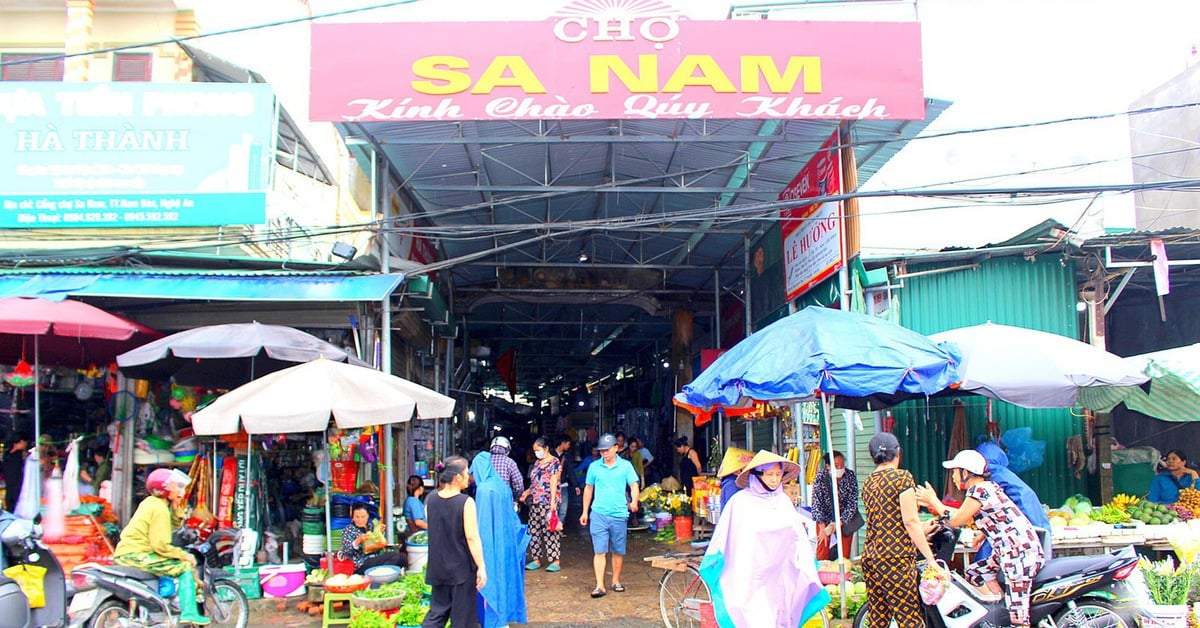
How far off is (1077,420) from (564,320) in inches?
524

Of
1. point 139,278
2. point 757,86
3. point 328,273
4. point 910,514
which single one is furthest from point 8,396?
point 910,514

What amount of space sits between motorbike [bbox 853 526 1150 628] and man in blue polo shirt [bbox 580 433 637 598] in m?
3.78

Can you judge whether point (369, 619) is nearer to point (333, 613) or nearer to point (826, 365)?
point (333, 613)

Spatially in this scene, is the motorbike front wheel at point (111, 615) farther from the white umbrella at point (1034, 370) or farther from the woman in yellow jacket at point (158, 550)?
the white umbrella at point (1034, 370)

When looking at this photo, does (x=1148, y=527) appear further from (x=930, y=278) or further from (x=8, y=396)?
(x=8, y=396)

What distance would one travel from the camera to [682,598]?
291 inches

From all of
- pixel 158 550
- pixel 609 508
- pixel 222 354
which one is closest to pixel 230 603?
pixel 158 550

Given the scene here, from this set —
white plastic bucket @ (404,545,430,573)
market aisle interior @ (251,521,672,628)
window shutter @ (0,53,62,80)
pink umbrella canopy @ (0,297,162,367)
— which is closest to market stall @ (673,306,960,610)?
market aisle interior @ (251,521,672,628)

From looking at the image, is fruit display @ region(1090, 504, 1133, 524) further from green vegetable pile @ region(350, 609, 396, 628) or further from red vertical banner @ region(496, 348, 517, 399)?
red vertical banner @ region(496, 348, 517, 399)

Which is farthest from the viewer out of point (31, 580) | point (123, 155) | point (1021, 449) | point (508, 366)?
point (508, 366)

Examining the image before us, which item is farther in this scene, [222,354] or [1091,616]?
[222,354]

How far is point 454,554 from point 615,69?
5.73 metres

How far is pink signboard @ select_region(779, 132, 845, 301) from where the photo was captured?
34.8ft

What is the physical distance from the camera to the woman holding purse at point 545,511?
36.0ft
